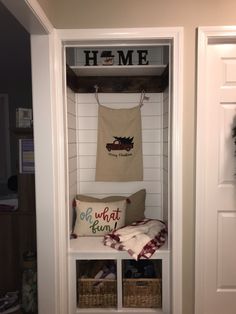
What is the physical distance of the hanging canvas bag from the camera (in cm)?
263

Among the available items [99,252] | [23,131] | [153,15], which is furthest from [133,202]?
[153,15]

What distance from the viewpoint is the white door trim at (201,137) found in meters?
1.98

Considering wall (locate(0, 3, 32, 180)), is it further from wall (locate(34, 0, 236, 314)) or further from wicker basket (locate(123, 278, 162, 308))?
wicker basket (locate(123, 278, 162, 308))

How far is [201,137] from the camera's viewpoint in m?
2.06

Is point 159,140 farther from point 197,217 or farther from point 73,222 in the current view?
point 73,222

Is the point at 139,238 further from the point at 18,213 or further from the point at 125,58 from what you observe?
the point at 125,58

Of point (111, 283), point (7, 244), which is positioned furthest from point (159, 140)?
point (7, 244)

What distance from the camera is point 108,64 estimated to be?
253 cm

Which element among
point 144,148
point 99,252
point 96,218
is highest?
point 144,148

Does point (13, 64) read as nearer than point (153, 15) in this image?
No

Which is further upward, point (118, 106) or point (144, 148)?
point (118, 106)

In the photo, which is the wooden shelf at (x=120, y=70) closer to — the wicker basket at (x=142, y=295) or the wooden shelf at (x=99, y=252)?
the wooden shelf at (x=99, y=252)

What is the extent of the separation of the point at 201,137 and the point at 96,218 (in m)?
1.03

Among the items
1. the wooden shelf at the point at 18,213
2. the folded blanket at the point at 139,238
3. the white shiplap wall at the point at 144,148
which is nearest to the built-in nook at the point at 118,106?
the white shiplap wall at the point at 144,148
